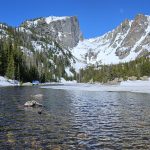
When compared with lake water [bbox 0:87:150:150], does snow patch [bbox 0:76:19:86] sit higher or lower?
higher

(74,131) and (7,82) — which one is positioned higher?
(7,82)

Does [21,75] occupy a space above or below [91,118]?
above

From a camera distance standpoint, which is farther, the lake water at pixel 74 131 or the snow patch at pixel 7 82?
the snow patch at pixel 7 82

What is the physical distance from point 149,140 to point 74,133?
6.50 m

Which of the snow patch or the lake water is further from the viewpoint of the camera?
the snow patch

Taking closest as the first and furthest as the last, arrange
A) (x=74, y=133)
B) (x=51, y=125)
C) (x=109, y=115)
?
(x=74, y=133)
(x=51, y=125)
(x=109, y=115)

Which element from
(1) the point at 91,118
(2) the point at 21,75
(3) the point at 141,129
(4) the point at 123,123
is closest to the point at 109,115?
(1) the point at 91,118

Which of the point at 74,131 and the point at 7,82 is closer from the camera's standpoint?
the point at 74,131

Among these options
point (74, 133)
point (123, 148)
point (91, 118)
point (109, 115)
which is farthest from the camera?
point (109, 115)

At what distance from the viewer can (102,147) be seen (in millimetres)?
24172

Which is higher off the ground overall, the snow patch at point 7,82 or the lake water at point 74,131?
the snow patch at point 7,82

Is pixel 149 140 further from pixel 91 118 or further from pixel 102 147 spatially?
pixel 91 118

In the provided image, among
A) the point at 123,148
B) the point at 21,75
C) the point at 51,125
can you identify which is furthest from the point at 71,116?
the point at 21,75

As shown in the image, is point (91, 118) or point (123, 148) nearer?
point (123, 148)
